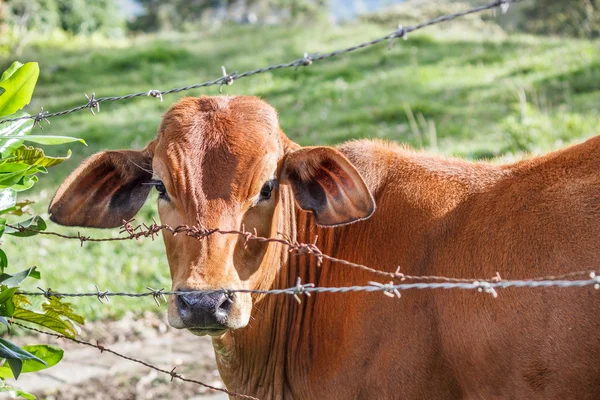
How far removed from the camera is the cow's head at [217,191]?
3.29 m

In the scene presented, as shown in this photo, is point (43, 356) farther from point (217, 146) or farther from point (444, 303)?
point (444, 303)

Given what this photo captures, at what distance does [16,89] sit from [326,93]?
10.9 meters

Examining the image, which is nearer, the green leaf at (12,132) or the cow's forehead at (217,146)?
the cow's forehead at (217,146)

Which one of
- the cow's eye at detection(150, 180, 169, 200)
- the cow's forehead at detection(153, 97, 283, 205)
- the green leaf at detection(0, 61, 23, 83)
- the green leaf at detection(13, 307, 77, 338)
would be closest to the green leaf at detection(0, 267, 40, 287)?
the green leaf at detection(13, 307, 77, 338)

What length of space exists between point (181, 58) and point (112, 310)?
11.6m

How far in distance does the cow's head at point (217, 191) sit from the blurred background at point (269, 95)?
3.86 feet

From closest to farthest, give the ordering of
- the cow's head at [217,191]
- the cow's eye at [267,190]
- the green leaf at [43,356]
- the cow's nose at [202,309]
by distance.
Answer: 1. the cow's nose at [202,309]
2. the cow's head at [217,191]
3. the cow's eye at [267,190]
4. the green leaf at [43,356]

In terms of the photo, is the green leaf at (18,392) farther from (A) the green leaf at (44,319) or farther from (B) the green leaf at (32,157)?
(B) the green leaf at (32,157)

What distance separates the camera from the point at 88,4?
2603 cm

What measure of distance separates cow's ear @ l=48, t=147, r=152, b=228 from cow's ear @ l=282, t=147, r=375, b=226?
0.74 metres

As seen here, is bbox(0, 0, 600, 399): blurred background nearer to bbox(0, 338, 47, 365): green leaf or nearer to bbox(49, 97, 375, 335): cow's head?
bbox(49, 97, 375, 335): cow's head

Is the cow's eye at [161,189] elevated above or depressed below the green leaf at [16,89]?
below

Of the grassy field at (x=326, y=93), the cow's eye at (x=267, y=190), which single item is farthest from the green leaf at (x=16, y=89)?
the grassy field at (x=326, y=93)

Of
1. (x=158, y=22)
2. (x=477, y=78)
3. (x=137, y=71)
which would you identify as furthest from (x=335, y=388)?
(x=158, y=22)
